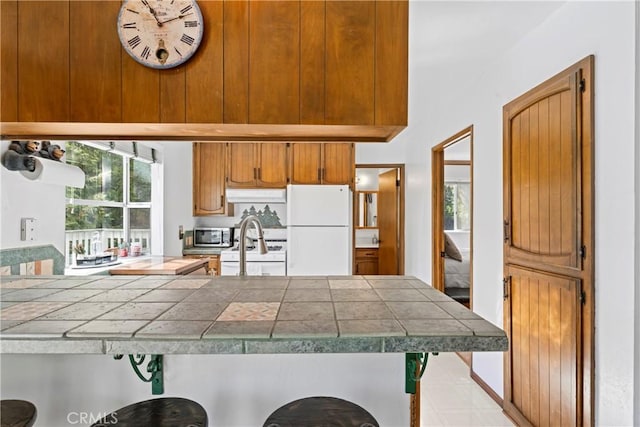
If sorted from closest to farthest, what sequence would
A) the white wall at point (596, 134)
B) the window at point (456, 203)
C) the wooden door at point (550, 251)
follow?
the white wall at point (596, 134) → the wooden door at point (550, 251) → the window at point (456, 203)

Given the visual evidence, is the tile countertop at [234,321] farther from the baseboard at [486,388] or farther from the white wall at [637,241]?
the baseboard at [486,388]

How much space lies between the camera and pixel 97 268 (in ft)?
8.04

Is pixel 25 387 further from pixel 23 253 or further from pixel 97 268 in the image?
pixel 97 268

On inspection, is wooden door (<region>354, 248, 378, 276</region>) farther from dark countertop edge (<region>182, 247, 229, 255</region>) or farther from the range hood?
dark countertop edge (<region>182, 247, 229, 255</region>)


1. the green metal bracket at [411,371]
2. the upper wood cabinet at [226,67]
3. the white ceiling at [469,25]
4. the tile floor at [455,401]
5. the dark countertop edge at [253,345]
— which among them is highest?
Result: the white ceiling at [469,25]

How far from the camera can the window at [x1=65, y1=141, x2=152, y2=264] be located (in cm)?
254

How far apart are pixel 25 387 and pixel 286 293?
99 centimetres

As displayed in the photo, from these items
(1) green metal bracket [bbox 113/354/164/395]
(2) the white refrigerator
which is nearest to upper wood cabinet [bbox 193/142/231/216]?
(2) the white refrigerator

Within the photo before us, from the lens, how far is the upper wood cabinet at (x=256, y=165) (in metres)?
4.02

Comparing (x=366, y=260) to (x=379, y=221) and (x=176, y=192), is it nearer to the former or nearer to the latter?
(x=379, y=221)

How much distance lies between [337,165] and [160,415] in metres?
3.30

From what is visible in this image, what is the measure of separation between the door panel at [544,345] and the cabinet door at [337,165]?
219cm

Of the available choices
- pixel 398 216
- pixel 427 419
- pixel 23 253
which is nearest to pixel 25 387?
pixel 23 253

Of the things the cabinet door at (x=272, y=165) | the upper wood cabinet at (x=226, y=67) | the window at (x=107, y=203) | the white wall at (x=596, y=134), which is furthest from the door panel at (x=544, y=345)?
the window at (x=107, y=203)
